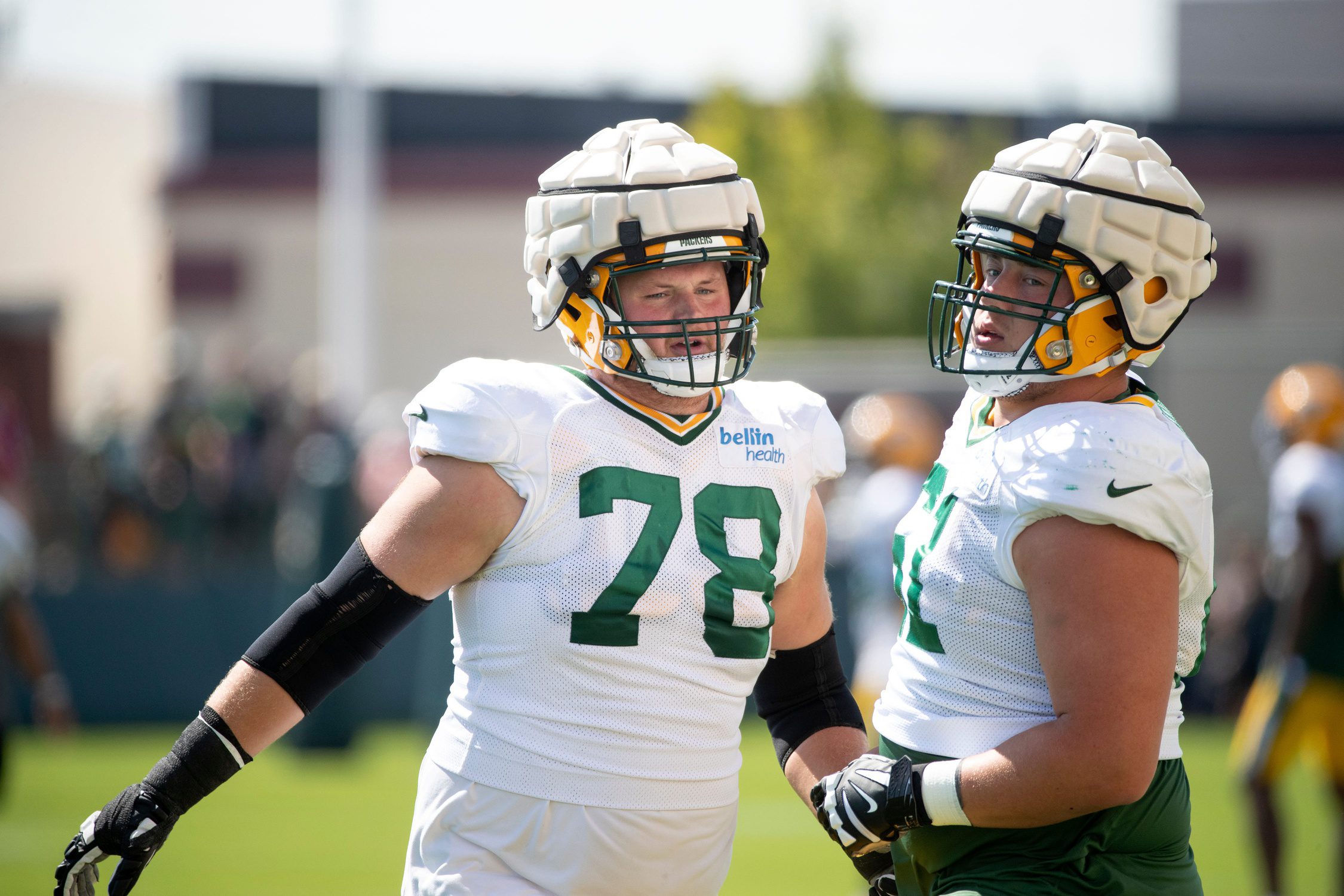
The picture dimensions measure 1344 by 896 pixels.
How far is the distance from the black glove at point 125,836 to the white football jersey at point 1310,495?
5201 mm

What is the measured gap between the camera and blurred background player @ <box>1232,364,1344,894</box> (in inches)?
240

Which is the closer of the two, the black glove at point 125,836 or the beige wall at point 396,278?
the black glove at point 125,836

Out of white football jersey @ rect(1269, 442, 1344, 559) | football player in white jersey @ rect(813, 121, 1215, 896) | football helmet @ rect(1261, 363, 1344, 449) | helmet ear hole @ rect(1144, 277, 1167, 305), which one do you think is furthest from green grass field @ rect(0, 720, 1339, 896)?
helmet ear hole @ rect(1144, 277, 1167, 305)

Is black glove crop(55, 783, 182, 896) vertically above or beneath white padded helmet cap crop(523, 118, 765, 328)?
beneath

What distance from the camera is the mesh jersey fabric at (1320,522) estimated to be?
20.3 feet

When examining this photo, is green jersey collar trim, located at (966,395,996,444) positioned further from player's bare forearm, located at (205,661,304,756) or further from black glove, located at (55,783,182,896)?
black glove, located at (55,783,182,896)

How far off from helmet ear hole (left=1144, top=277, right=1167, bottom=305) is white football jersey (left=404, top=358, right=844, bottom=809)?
74cm

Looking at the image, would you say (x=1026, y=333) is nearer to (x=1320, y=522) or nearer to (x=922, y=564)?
(x=922, y=564)

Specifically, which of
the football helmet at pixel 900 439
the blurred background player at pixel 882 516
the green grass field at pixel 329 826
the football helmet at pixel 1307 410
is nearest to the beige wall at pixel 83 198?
the green grass field at pixel 329 826

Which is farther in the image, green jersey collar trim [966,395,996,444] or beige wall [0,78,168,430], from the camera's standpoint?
beige wall [0,78,168,430]

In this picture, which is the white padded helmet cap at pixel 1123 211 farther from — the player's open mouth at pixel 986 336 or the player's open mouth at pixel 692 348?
the player's open mouth at pixel 692 348

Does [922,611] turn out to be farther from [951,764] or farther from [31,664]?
[31,664]

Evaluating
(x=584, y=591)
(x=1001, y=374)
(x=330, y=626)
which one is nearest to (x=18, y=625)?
(x=330, y=626)

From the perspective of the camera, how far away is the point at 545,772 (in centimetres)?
253
